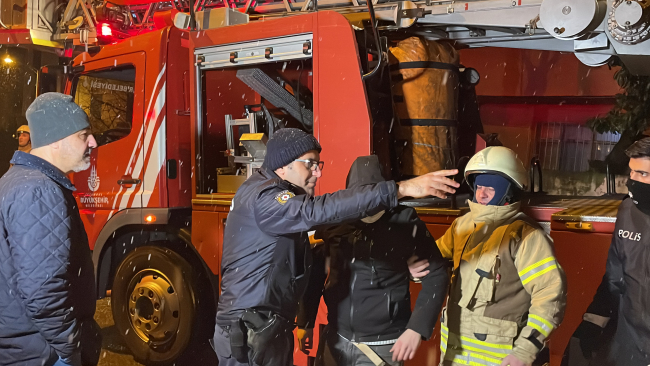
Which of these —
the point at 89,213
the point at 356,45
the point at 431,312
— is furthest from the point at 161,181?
the point at 431,312

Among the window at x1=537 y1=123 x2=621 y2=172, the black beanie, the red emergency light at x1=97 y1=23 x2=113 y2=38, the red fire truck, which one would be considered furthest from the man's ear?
the window at x1=537 y1=123 x2=621 y2=172

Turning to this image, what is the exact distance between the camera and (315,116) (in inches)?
139

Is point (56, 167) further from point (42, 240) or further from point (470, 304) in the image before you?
point (470, 304)

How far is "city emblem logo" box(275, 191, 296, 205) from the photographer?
87.3 inches

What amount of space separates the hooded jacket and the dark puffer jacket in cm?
110

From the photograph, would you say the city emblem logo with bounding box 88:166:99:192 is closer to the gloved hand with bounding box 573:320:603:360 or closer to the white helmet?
the white helmet

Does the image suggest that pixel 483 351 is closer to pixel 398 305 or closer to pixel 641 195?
pixel 398 305

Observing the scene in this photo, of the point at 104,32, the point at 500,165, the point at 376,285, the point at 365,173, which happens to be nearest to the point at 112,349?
the point at 104,32

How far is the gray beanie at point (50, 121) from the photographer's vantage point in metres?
2.19

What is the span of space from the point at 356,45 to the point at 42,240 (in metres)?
2.09

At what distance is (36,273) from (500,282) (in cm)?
177

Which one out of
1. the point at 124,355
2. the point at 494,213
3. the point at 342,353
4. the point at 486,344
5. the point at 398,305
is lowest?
the point at 124,355

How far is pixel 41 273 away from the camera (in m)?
1.95

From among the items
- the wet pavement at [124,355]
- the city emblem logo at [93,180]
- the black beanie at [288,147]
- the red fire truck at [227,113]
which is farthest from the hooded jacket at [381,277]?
the city emblem logo at [93,180]
